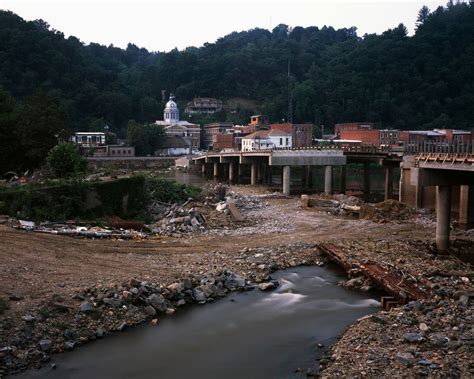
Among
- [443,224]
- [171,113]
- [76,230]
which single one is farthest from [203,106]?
[443,224]

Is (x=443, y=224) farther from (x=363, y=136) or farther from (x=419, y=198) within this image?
(x=363, y=136)

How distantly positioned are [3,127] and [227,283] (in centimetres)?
4186

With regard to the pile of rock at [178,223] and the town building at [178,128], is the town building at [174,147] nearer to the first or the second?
the town building at [178,128]

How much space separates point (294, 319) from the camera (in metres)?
18.6

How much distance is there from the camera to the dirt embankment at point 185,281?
14.5m

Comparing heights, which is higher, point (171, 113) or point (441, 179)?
point (171, 113)

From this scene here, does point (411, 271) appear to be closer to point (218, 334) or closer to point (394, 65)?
point (218, 334)

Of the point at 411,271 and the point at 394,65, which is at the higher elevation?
the point at 394,65

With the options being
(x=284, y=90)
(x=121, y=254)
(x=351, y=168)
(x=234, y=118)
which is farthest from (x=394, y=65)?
(x=121, y=254)

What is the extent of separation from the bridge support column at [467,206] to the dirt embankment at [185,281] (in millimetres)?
6103

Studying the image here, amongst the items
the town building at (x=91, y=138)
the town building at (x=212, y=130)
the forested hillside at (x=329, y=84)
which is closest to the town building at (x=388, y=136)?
the forested hillside at (x=329, y=84)

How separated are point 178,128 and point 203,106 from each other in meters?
42.6

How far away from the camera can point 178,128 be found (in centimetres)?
14325

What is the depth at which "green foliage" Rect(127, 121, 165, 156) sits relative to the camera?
121 metres
